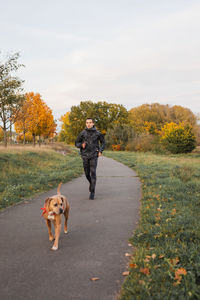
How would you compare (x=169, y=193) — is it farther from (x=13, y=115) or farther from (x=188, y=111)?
(x=188, y=111)

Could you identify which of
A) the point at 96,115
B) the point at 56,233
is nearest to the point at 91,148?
the point at 56,233

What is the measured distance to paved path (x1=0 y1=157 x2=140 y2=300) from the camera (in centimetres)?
260

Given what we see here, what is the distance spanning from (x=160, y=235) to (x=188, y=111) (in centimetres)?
6931

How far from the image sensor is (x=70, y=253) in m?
3.49

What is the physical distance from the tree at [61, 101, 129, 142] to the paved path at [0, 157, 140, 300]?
148ft

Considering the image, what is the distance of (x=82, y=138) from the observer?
22.7ft

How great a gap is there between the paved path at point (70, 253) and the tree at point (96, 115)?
45229mm

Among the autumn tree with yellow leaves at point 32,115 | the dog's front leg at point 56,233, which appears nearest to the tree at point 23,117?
the autumn tree with yellow leaves at point 32,115

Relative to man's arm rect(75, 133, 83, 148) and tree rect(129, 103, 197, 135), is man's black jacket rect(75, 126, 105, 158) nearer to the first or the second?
man's arm rect(75, 133, 83, 148)

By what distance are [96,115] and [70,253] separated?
48699 mm

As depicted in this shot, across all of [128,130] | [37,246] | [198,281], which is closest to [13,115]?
[128,130]

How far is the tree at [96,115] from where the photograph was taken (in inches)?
2003

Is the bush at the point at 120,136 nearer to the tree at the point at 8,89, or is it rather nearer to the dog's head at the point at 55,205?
the tree at the point at 8,89

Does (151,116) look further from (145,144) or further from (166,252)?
(166,252)
